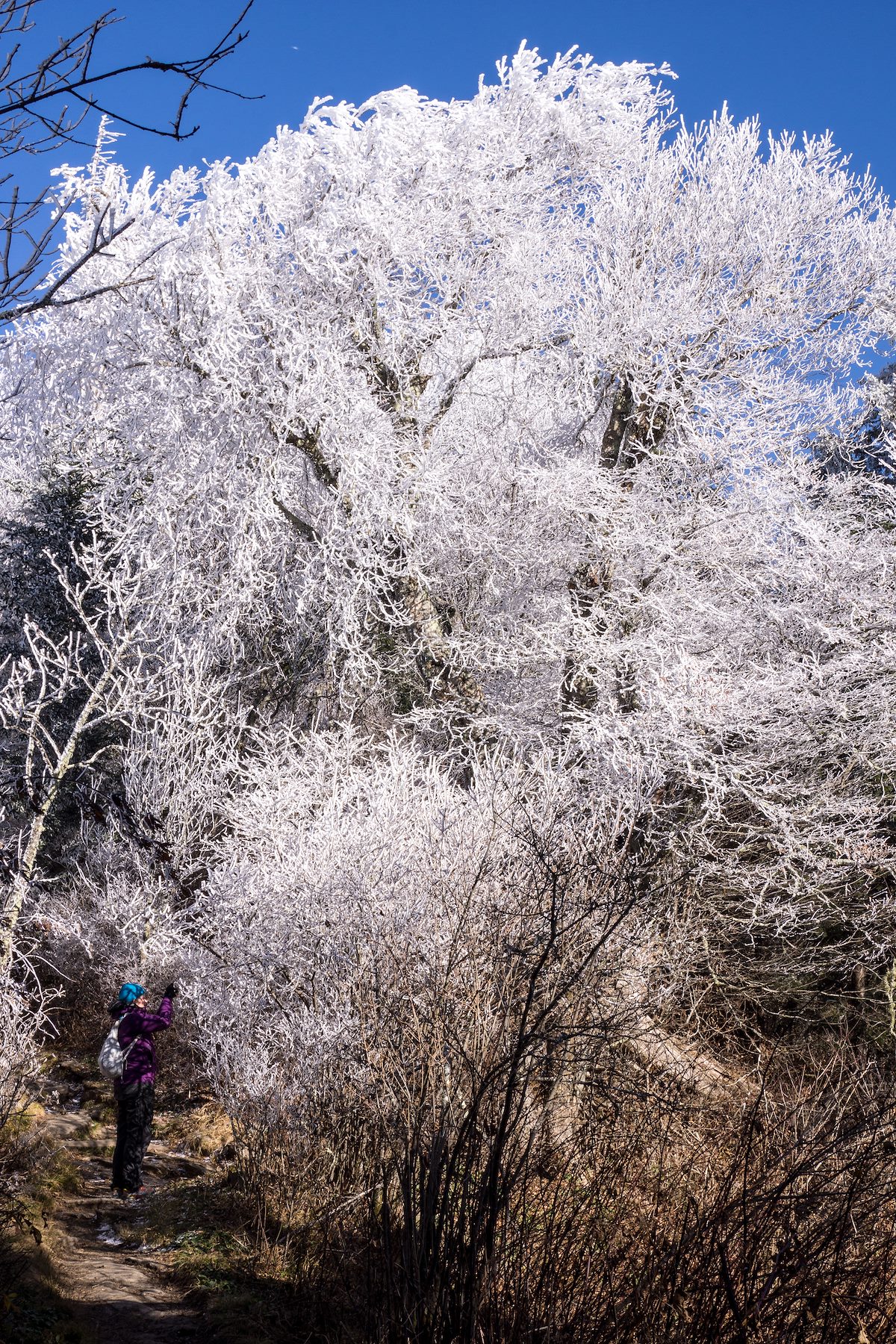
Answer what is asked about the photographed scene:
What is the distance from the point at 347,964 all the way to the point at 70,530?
1085cm

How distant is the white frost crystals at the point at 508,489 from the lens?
10.8 m

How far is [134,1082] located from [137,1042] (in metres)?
0.31

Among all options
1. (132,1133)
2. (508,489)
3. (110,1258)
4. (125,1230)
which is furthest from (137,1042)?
(508,489)

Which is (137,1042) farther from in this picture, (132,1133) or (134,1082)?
(132,1133)

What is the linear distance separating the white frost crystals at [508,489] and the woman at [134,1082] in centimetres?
172

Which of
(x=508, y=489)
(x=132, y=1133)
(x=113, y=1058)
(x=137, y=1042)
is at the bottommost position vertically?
(x=132, y=1133)

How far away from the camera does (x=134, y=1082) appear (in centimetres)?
795

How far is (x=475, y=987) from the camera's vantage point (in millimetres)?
5078

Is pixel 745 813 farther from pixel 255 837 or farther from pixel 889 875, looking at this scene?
pixel 255 837

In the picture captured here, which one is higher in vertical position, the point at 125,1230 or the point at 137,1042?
the point at 137,1042

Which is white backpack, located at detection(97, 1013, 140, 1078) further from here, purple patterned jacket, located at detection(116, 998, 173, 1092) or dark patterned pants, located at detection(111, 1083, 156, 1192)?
dark patterned pants, located at detection(111, 1083, 156, 1192)

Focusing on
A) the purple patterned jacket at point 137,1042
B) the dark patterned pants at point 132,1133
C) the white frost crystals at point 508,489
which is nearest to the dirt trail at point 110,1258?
the dark patterned pants at point 132,1133

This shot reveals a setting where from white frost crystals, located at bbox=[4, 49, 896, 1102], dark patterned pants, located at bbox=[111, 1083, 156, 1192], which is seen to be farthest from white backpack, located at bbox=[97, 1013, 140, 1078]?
white frost crystals, located at bbox=[4, 49, 896, 1102]

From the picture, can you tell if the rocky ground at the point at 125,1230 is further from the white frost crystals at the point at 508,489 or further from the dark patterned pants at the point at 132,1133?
the white frost crystals at the point at 508,489
